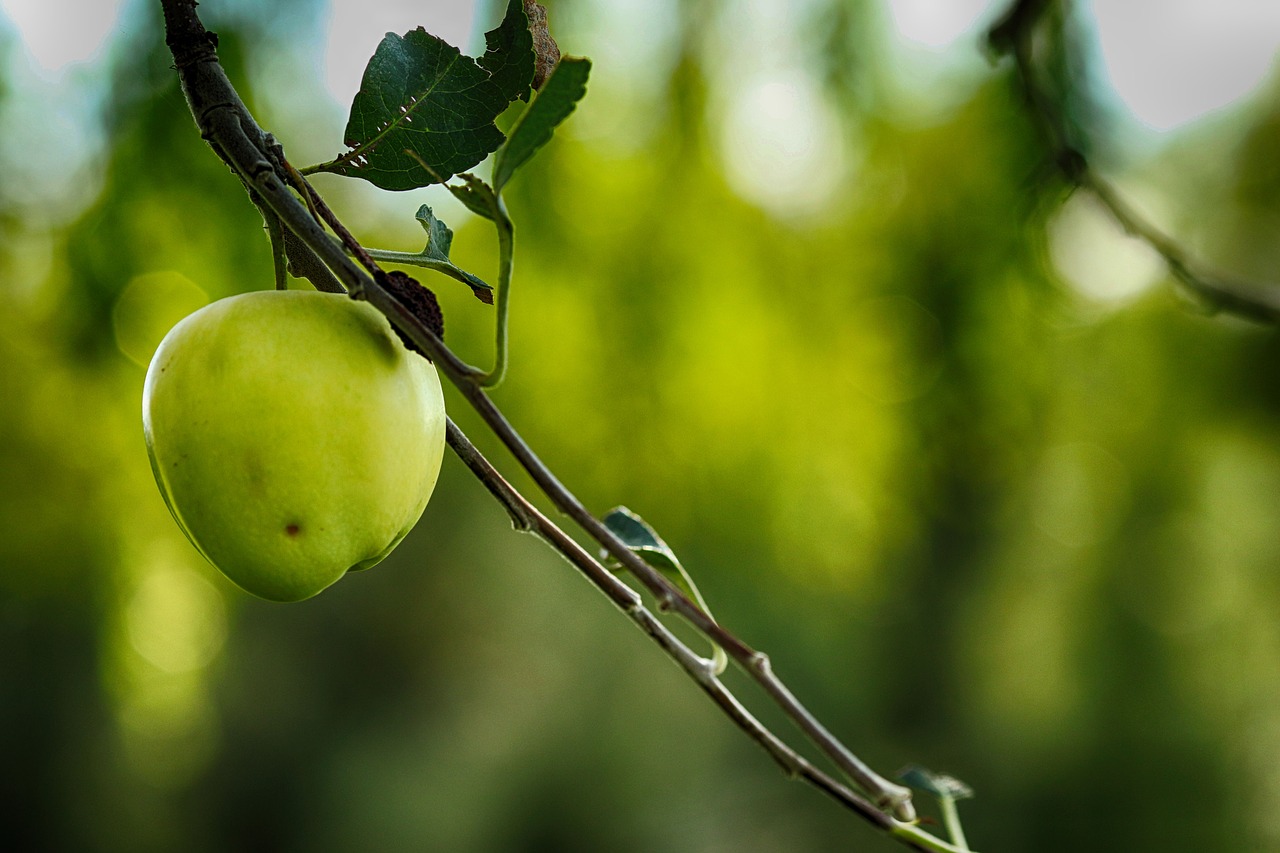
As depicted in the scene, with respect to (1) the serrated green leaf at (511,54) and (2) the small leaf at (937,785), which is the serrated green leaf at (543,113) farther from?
(2) the small leaf at (937,785)

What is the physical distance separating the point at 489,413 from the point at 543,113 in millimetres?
69

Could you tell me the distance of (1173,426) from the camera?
11.6 feet

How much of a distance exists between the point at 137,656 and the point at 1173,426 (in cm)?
369

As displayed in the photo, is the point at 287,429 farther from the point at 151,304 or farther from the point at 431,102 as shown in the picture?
the point at 151,304

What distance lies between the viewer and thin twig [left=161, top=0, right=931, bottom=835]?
20cm

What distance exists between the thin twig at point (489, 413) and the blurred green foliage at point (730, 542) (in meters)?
1.25

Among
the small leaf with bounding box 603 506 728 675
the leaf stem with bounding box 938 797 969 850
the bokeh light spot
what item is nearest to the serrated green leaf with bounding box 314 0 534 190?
the small leaf with bounding box 603 506 728 675

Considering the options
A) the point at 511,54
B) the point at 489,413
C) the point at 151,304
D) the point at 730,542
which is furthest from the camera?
the point at 730,542

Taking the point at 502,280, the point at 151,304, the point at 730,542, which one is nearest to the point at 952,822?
the point at 502,280

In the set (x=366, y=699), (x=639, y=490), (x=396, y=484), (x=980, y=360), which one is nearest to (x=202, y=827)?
(x=366, y=699)

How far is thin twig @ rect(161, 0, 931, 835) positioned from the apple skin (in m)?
0.04

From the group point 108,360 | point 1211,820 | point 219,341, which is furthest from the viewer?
point 1211,820

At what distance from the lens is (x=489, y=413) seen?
Result: 7.5 inches

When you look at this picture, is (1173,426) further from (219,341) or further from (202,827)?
(202,827)
